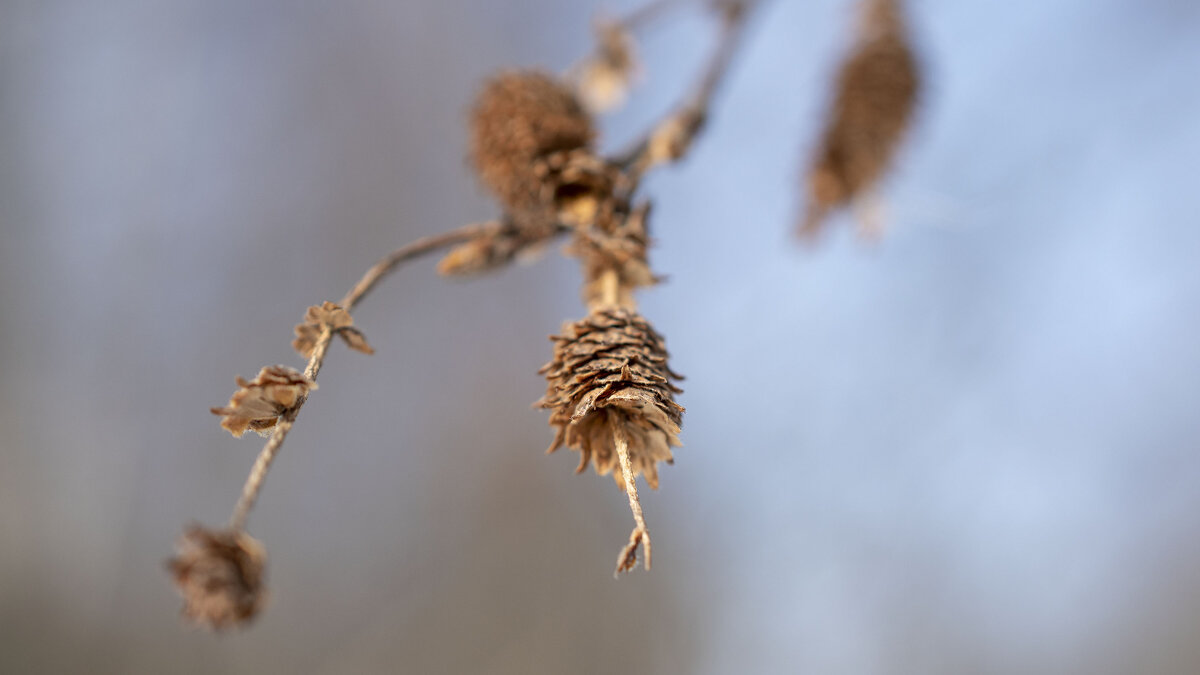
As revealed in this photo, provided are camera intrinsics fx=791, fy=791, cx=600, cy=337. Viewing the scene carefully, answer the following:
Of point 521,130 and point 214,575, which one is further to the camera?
point 521,130

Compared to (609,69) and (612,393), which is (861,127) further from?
Result: (612,393)

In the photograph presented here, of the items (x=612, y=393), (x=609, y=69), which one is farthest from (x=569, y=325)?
(x=609, y=69)

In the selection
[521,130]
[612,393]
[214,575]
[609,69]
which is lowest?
[214,575]

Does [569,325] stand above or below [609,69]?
below

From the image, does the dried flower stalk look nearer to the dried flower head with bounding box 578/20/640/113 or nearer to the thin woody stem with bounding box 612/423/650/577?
the thin woody stem with bounding box 612/423/650/577

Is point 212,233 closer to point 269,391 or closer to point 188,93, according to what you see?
point 188,93

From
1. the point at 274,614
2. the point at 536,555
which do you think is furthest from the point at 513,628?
the point at 274,614

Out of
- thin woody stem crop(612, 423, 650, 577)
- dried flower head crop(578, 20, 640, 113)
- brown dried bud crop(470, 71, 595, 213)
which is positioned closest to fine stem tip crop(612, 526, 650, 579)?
thin woody stem crop(612, 423, 650, 577)
